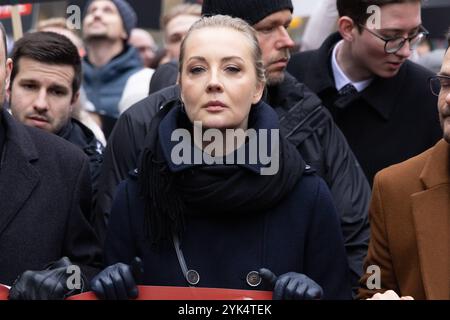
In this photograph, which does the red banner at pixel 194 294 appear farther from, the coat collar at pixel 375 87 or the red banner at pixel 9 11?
the red banner at pixel 9 11

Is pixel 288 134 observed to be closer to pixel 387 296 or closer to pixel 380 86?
pixel 380 86

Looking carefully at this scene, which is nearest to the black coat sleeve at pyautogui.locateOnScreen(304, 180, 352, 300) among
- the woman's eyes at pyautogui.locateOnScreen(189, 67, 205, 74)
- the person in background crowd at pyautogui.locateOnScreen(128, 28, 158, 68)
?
the woman's eyes at pyautogui.locateOnScreen(189, 67, 205, 74)

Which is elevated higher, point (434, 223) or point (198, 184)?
point (198, 184)

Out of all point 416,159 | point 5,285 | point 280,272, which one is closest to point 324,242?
point 280,272

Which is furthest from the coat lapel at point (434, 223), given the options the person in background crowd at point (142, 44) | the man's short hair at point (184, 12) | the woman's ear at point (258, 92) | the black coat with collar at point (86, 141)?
the person in background crowd at point (142, 44)

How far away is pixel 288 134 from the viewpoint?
5312mm

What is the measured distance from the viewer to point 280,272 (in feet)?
15.0

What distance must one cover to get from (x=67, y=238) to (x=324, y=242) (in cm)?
112

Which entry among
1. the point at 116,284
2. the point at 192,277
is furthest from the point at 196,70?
the point at 116,284

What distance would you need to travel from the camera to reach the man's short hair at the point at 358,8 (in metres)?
6.08

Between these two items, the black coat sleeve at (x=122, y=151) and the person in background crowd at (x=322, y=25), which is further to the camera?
the person in background crowd at (x=322, y=25)

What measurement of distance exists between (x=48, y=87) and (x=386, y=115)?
5.76ft
